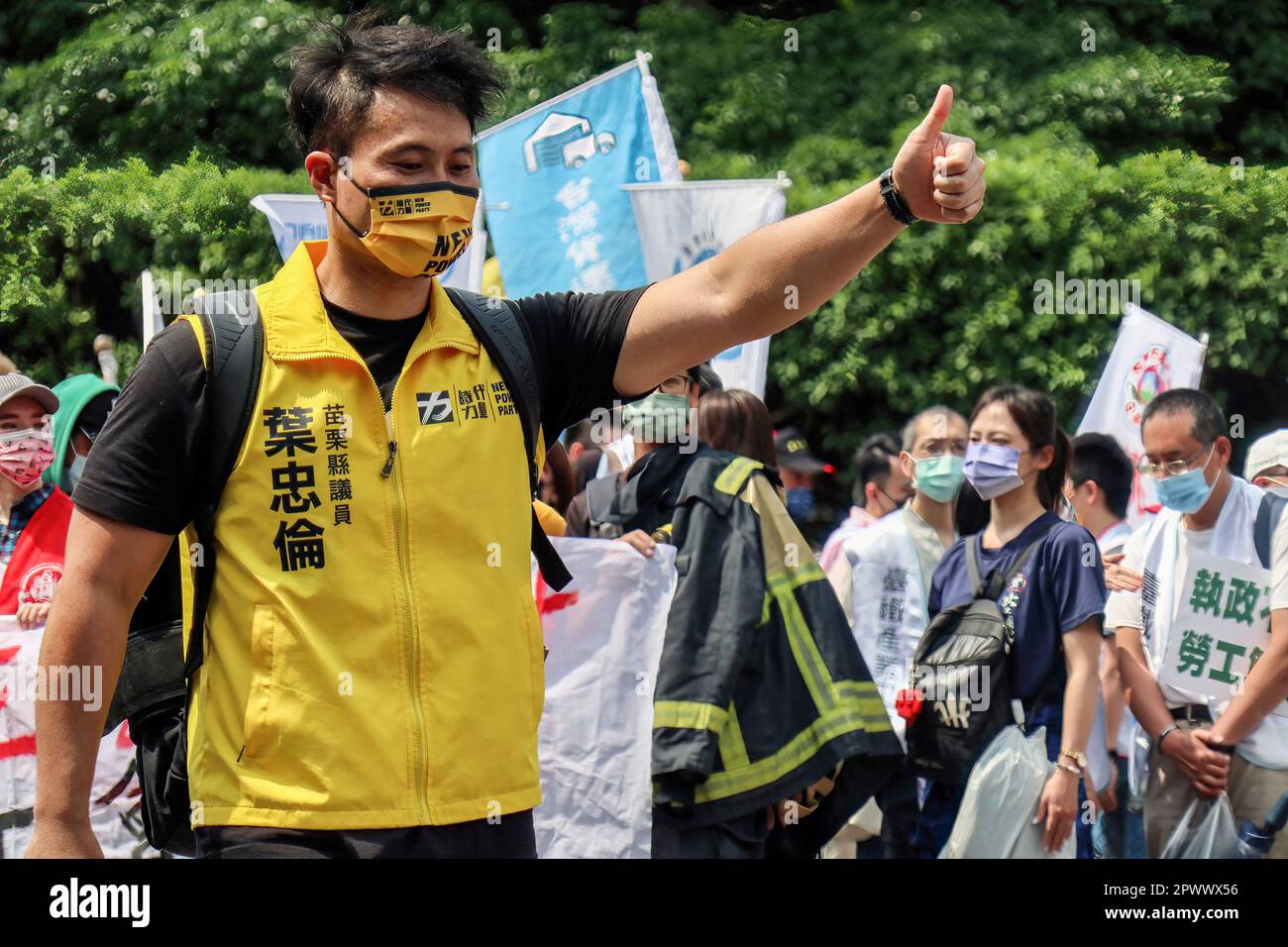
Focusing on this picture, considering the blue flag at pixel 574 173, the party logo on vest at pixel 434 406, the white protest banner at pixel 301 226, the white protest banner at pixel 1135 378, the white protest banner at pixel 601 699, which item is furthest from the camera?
the white protest banner at pixel 1135 378

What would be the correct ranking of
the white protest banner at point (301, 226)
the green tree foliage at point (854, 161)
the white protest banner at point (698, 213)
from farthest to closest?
the green tree foliage at point (854, 161), the white protest banner at point (698, 213), the white protest banner at point (301, 226)

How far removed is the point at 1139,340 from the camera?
25.6ft

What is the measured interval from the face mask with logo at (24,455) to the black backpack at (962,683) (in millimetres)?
2997

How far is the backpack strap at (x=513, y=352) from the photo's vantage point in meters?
2.76

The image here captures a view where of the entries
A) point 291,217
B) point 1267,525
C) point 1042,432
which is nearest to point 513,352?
point 1042,432

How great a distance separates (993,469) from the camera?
525cm

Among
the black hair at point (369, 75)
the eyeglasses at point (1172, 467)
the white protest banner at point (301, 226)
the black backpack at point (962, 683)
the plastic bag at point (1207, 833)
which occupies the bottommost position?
the plastic bag at point (1207, 833)

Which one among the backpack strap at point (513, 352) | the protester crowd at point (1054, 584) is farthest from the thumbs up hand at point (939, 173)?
the protester crowd at point (1054, 584)

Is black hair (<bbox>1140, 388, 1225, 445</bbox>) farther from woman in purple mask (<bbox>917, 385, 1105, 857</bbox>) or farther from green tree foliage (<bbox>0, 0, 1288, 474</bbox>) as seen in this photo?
green tree foliage (<bbox>0, 0, 1288, 474</bbox>)

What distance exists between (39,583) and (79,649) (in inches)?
117

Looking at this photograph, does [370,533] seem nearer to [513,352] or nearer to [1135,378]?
[513,352]

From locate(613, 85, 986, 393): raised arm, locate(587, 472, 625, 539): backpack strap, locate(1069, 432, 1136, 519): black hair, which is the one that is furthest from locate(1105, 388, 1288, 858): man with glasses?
locate(613, 85, 986, 393): raised arm

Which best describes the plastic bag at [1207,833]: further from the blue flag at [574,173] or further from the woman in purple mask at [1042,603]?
the blue flag at [574,173]

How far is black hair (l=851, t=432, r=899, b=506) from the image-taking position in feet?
25.4
